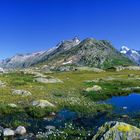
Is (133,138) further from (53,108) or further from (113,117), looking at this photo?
(53,108)

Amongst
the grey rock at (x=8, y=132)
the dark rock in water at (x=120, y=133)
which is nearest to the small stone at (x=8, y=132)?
the grey rock at (x=8, y=132)

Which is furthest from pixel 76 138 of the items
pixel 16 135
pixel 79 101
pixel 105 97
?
pixel 105 97

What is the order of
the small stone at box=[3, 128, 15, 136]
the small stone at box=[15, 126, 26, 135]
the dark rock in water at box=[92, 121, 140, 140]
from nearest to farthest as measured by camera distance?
1. the dark rock in water at box=[92, 121, 140, 140]
2. the small stone at box=[3, 128, 15, 136]
3. the small stone at box=[15, 126, 26, 135]

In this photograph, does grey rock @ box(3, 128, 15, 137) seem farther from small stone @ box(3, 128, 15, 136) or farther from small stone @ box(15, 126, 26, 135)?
small stone @ box(15, 126, 26, 135)

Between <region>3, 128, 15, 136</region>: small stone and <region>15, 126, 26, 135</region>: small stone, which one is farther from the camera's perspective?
<region>15, 126, 26, 135</region>: small stone

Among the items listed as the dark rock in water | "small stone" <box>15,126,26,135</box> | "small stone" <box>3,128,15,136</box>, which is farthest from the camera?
"small stone" <box>15,126,26,135</box>

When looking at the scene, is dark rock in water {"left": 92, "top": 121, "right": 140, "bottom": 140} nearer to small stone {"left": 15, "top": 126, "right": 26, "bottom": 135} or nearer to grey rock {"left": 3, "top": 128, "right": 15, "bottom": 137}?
small stone {"left": 15, "top": 126, "right": 26, "bottom": 135}

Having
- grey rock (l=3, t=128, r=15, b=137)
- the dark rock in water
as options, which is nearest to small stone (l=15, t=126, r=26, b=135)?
grey rock (l=3, t=128, r=15, b=137)

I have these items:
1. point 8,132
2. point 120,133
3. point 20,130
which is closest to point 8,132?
point 8,132

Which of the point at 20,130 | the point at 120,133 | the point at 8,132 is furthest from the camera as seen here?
the point at 20,130

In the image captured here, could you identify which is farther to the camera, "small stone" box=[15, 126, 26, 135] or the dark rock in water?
"small stone" box=[15, 126, 26, 135]

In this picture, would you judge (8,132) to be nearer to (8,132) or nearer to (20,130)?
(8,132)

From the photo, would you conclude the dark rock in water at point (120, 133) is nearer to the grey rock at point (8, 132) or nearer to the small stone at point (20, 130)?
the small stone at point (20, 130)

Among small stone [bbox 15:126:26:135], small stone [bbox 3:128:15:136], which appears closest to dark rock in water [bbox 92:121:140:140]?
small stone [bbox 15:126:26:135]
